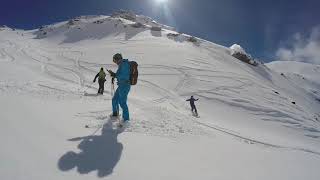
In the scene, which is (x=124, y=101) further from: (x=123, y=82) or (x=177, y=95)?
(x=177, y=95)

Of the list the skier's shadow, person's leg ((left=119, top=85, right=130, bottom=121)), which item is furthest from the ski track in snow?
the skier's shadow

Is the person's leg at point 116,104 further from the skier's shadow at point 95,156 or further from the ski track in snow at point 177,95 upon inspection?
the skier's shadow at point 95,156

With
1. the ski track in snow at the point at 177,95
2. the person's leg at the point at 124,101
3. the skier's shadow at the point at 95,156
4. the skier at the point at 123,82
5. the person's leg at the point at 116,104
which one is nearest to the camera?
the skier's shadow at the point at 95,156

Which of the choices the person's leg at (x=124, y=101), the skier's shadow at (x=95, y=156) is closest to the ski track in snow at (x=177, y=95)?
the person's leg at (x=124, y=101)

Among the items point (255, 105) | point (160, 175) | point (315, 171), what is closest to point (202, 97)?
point (255, 105)

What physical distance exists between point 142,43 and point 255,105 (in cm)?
2997

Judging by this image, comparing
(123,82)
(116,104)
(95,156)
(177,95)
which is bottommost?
(95,156)

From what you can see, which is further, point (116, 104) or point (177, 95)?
point (177, 95)

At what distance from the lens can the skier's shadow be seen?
263 inches

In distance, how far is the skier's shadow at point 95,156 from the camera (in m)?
6.68

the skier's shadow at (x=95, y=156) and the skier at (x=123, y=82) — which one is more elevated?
the skier at (x=123, y=82)

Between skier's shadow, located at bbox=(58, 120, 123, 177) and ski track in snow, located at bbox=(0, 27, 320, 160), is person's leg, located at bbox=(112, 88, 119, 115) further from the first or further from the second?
skier's shadow, located at bbox=(58, 120, 123, 177)

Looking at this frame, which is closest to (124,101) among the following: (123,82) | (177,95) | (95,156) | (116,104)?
(116,104)

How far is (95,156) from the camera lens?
7355 millimetres
